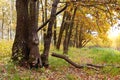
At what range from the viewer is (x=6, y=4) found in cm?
4431

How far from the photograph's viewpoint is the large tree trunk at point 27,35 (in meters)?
9.68

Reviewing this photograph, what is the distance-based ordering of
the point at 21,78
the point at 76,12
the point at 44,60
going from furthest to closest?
1. the point at 76,12
2. the point at 44,60
3. the point at 21,78

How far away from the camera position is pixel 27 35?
1013 centimetres

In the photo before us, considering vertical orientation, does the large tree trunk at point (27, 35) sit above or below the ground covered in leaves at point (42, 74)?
above

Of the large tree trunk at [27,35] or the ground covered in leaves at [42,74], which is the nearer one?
the ground covered in leaves at [42,74]

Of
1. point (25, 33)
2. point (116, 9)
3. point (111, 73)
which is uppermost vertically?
point (116, 9)

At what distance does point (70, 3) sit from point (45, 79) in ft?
13.9

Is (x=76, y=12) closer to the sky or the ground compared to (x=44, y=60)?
closer to the sky

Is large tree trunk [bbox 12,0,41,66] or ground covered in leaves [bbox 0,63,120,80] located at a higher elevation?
large tree trunk [bbox 12,0,41,66]

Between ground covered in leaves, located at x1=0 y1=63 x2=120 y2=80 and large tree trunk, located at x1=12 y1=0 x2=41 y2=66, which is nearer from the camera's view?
ground covered in leaves, located at x1=0 y1=63 x2=120 y2=80

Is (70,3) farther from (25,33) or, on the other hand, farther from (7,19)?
(7,19)

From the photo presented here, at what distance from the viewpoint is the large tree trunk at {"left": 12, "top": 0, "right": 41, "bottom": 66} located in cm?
968

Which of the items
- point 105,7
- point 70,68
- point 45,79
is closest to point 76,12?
point 105,7

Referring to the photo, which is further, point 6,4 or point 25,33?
point 6,4
